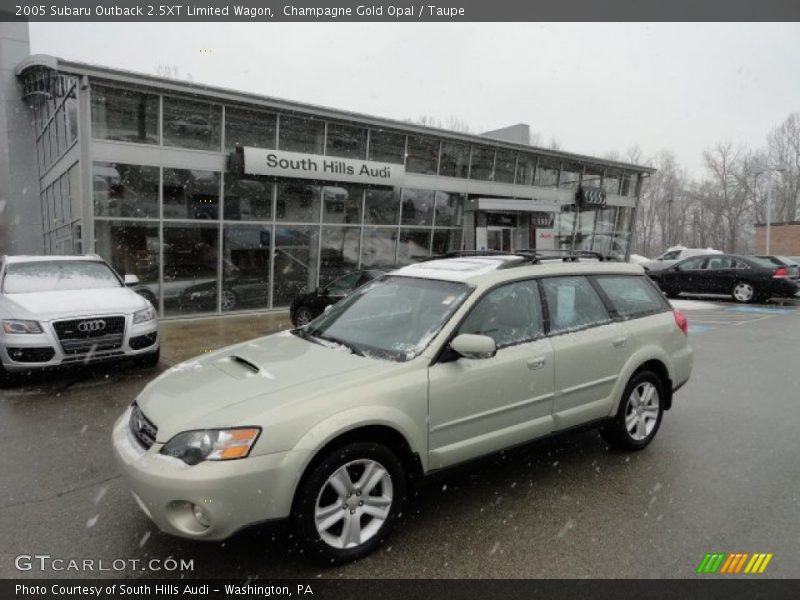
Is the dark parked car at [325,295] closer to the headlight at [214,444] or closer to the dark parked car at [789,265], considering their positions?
the headlight at [214,444]

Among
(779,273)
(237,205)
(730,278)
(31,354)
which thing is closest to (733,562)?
(31,354)

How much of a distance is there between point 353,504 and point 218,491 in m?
0.75

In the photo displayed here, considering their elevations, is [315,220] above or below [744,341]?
above

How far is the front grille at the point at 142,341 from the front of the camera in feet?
23.2

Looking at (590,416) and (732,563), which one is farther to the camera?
(590,416)

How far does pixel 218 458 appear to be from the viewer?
2.71 m

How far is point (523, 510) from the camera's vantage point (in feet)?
11.9

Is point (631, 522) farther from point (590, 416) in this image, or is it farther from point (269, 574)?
point (269, 574)

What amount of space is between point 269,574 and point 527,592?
52.8 inches

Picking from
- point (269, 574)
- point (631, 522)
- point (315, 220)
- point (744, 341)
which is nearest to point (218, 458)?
point (269, 574)

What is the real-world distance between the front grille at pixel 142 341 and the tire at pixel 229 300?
706 centimetres

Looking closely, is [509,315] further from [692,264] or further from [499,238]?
[499,238]

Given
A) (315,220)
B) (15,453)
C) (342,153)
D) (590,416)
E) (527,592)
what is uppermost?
(342,153)

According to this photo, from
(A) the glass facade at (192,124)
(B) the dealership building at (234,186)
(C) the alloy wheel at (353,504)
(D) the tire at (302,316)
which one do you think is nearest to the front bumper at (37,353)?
(B) the dealership building at (234,186)
